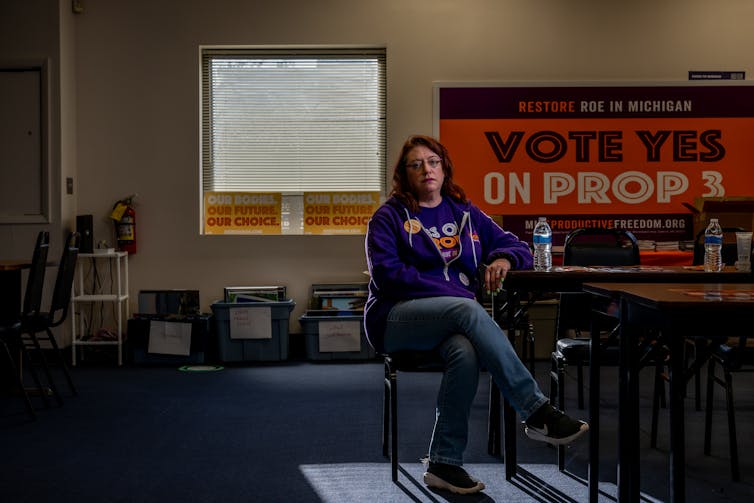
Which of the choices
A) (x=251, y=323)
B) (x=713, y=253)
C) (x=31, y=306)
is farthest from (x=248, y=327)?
(x=713, y=253)

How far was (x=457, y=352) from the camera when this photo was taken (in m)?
2.36

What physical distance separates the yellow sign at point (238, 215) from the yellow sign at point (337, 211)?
0.83 ft

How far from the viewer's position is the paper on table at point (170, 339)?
16.9 feet

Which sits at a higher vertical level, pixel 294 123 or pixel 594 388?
pixel 294 123

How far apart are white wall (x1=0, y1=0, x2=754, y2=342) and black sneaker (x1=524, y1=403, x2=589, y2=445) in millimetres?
3541

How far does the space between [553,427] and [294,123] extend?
4020mm

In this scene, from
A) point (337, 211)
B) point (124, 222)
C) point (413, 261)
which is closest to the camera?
point (413, 261)

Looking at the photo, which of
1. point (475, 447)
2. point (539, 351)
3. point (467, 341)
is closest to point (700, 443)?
point (475, 447)

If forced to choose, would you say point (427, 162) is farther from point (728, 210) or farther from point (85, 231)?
point (85, 231)

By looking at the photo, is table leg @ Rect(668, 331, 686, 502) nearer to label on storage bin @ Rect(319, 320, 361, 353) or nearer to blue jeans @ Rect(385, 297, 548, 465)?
blue jeans @ Rect(385, 297, 548, 465)

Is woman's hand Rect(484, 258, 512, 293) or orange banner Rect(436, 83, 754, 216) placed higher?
orange banner Rect(436, 83, 754, 216)

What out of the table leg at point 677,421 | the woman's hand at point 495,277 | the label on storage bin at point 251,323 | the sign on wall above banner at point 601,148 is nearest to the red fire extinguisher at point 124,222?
the label on storage bin at point 251,323

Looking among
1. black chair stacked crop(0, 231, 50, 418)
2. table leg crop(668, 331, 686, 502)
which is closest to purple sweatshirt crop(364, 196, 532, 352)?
table leg crop(668, 331, 686, 502)

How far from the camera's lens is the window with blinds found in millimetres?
5668
